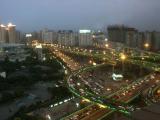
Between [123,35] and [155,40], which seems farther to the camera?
[123,35]

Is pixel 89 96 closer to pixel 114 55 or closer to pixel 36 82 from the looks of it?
pixel 36 82

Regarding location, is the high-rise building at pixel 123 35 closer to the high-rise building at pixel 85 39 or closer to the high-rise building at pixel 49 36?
the high-rise building at pixel 85 39

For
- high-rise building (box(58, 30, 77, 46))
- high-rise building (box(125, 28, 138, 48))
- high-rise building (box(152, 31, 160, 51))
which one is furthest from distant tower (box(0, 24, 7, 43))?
high-rise building (box(152, 31, 160, 51))

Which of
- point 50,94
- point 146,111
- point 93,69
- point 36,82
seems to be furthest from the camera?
point 93,69

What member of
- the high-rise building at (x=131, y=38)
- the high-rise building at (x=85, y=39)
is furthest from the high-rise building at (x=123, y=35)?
the high-rise building at (x=85, y=39)

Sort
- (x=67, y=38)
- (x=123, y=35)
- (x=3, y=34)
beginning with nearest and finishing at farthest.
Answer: (x=123, y=35)
(x=67, y=38)
(x=3, y=34)

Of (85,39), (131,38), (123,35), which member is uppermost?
(123,35)

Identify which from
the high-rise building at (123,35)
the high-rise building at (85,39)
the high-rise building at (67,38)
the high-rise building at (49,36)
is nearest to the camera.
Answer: the high-rise building at (123,35)

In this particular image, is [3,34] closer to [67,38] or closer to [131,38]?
[67,38]

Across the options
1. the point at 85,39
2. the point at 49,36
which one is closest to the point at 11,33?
the point at 49,36

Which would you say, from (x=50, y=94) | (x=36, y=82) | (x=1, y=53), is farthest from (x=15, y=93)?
(x=1, y=53)

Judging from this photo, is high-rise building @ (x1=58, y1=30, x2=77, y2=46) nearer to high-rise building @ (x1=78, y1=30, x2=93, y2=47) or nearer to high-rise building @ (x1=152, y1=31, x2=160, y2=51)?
high-rise building @ (x1=78, y1=30, x2=93, y2=47)
